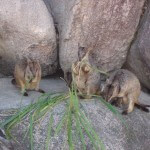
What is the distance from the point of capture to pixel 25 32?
24.3 feet

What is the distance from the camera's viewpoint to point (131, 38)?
298 inches

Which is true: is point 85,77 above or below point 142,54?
below

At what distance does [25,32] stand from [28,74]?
75 centimetres

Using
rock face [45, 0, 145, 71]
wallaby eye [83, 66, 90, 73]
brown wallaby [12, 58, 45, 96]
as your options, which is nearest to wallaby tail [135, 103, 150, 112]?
wallaby eye [83, 66, 90, 73]

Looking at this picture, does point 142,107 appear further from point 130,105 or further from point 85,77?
point 85,77

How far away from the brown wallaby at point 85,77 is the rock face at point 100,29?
13.2 inches

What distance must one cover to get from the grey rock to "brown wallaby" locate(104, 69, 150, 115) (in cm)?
14

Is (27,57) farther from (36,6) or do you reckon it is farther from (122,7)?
(122,7)

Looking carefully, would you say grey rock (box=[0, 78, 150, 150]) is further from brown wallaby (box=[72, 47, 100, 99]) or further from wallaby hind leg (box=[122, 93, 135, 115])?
brown wallaby (box=[72, 47, 100, 99])

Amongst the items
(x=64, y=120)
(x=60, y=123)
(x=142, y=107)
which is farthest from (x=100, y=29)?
(x=60, y=123)

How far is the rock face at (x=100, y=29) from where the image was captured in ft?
24.0

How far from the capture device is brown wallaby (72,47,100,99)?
6656 mm

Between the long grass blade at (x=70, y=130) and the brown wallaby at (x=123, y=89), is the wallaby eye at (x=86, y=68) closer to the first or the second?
the brown wallaby at (x=123, y=89)

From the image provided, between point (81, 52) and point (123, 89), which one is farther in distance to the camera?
point (81, 52)
